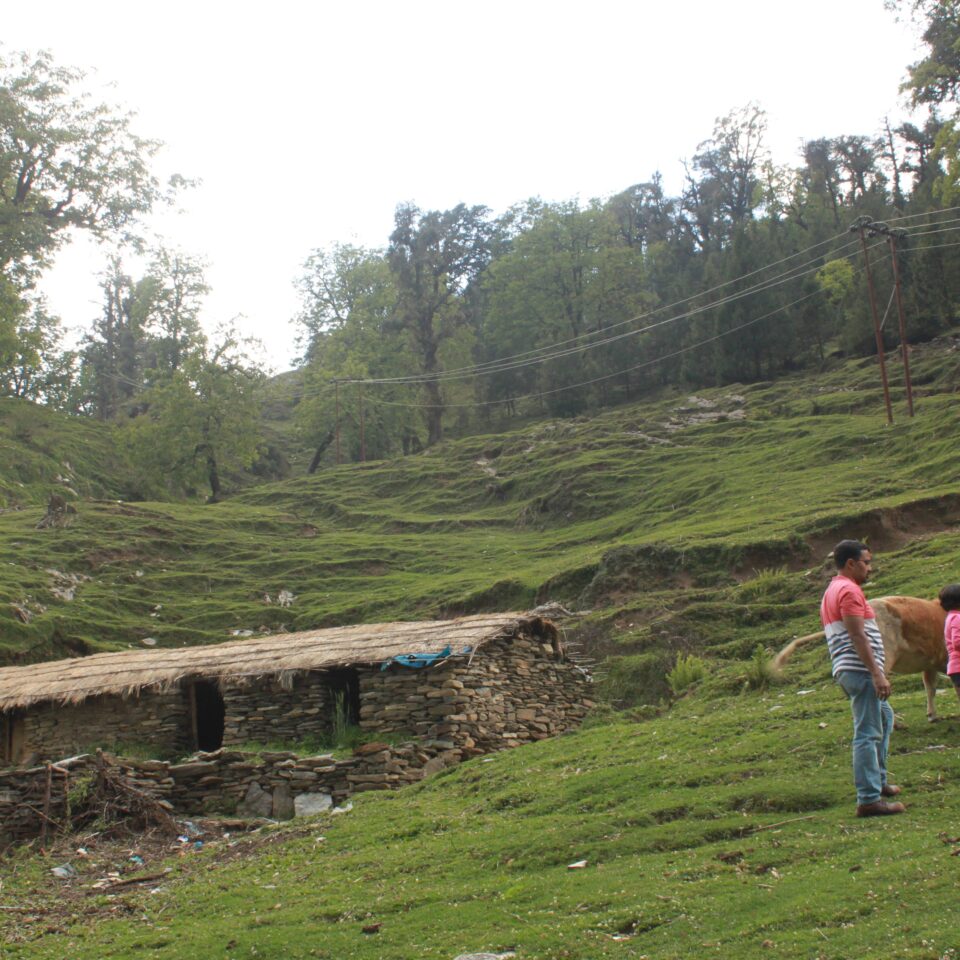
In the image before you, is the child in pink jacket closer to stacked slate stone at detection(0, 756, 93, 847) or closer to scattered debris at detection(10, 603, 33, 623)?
stacked slate stone at detection(0, 756, 93, 847)

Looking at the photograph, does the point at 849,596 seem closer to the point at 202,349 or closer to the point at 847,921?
the point at 847,921

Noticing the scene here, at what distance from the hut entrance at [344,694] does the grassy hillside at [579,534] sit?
563 cm

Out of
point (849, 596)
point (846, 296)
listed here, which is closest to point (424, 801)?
point (849, 596)

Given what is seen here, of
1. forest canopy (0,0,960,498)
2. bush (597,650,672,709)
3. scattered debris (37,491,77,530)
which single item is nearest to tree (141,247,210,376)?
forest canopy (0,0,960,498)

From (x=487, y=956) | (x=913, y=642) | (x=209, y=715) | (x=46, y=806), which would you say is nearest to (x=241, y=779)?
(x=46, y=806)

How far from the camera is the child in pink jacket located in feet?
30.1

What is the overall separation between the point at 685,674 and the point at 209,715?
982cm

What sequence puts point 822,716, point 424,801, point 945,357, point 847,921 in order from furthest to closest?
point 945,357
point 424,801
point 822,716
point 847,921

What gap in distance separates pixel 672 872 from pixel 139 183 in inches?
1951

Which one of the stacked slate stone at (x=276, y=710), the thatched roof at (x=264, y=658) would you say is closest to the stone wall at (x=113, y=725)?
the thatched roof at (x=264, y=658)

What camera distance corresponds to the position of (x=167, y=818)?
48.0 feet

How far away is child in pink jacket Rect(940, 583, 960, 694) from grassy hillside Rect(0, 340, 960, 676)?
900 centimetres

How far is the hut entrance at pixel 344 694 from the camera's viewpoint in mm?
18000

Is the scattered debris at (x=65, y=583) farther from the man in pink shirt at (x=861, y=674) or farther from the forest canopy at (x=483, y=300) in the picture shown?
the man in pink shirt at (x=861, y=674)
